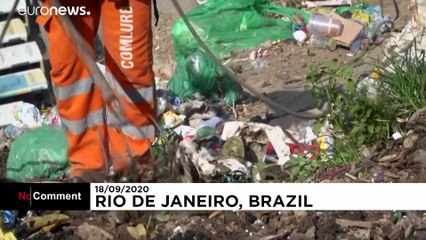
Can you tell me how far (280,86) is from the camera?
6656mm

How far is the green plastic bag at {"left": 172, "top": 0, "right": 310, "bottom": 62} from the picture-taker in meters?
7.01

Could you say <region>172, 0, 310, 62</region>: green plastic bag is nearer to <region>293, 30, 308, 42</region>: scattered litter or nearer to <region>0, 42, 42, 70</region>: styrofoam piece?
<region>293, 30, 308, 42</region>: scattered litter

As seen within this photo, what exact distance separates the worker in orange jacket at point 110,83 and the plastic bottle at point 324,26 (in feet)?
8.72

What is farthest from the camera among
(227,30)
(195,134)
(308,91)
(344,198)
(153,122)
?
(227,30)

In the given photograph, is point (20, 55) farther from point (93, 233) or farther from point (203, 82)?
point (93, 233)

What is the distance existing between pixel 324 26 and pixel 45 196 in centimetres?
335

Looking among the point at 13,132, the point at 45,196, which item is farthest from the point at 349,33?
the point at 45,196

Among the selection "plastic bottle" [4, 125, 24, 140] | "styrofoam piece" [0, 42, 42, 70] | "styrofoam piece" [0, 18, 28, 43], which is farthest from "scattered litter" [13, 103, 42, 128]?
"styrofoam piece" [0, 18, 28, 43]

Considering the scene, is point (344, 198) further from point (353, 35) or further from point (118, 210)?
point (353, 35)

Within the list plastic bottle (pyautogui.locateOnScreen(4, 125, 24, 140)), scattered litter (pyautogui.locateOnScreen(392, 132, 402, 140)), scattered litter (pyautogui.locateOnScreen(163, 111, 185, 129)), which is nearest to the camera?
scattered litter (pyautogui.locateOnScreen(392, 132, 402, 140))

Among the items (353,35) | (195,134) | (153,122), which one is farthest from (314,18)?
(153,122)

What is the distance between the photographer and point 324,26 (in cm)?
747

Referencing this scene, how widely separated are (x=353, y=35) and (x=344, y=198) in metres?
3.06

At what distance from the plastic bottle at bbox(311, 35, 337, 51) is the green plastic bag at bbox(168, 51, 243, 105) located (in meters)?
1.13
